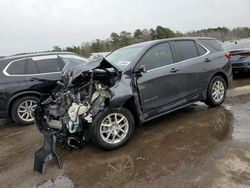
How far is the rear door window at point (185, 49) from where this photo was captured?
210 inches

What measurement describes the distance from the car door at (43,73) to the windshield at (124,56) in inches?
73.5

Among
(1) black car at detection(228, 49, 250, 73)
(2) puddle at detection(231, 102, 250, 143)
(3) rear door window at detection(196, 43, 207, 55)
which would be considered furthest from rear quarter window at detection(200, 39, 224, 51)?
(1) black car at detection(228, 49, 250, 73)

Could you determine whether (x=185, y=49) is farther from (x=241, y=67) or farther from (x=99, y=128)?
(x=241, y=67)

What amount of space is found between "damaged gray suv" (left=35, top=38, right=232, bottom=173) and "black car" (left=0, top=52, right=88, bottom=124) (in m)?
1.65

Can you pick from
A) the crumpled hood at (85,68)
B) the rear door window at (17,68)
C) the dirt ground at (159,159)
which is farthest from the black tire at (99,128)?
the rear door window at (17,68)

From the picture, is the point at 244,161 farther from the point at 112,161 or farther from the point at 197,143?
the point at 112,161

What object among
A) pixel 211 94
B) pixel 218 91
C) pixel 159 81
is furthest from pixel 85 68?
pixel 218 91

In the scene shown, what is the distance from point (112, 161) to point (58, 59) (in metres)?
3.93

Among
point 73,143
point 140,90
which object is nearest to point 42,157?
point 73,143

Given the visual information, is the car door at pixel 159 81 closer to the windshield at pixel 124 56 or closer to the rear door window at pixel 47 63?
the windshield at pixel 124 56

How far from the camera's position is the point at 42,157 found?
3883mm

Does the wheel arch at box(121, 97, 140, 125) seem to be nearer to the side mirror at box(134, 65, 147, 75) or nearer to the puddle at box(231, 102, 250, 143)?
the side mirror at box(134, 65, 147, 75)

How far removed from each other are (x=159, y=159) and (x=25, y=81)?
410 cm

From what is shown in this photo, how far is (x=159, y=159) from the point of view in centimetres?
383
